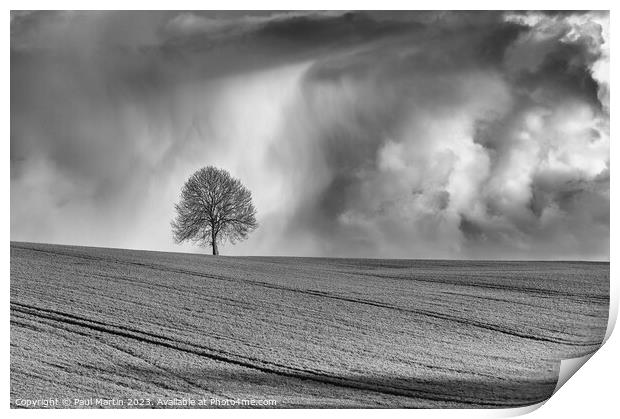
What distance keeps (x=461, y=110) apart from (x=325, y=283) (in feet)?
5.21

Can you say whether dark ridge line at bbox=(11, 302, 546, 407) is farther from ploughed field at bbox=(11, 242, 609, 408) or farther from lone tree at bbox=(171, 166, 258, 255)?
lone tree at bbox=(171, 166, 258, 255)

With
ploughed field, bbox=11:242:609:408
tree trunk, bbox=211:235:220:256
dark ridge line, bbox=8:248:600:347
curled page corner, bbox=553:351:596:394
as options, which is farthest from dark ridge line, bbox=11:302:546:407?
tree trunk, bbox=211:235:220:256

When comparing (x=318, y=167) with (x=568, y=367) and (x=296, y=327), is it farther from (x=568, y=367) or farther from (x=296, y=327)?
(x=568, y=367)

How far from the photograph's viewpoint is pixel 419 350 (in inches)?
206

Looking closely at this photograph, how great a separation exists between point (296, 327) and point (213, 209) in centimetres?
98

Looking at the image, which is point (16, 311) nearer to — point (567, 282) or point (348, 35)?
point (348, 35)

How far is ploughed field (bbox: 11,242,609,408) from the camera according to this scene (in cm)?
500

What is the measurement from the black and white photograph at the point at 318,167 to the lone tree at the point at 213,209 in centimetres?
1

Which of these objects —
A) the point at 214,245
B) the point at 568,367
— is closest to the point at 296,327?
the point at 214,245

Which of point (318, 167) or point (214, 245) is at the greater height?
point (318, 167)

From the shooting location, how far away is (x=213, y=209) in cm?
532

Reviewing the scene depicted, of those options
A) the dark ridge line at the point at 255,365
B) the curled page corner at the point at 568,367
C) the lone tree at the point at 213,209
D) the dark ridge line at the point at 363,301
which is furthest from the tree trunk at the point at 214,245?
the curled page corner at the point at 568,367

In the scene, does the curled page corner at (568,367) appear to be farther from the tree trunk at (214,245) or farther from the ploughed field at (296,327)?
the tree trunk at (214,245)

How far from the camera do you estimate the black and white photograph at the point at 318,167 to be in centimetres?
522
